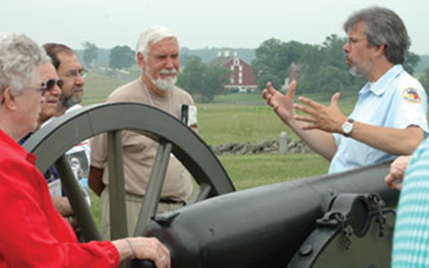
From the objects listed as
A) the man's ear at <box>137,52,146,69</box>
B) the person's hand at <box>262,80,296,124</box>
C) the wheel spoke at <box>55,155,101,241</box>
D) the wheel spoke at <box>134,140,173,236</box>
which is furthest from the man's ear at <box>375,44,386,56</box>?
the wheel spoke at <box>55,155,101,241</box>

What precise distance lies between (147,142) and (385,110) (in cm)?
127

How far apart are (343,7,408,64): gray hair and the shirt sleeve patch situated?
0.20m

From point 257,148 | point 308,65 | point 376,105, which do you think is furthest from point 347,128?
point 308,65

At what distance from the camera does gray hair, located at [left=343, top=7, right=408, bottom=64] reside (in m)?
3.59

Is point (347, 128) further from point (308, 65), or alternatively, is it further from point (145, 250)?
point (308, 65)

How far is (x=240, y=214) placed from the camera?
271 cm

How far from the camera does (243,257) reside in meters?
2.67

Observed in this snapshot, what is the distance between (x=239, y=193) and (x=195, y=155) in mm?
635

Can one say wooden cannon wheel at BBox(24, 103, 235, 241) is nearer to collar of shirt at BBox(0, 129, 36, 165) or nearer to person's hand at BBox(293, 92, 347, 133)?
person's hand at BBox(293, 92, 347, 133)

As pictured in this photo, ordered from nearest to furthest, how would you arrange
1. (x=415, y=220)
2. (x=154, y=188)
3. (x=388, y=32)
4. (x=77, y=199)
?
1. (x=415, y=220)
2. (x=77, y=199)
3. (x=154, y=188)
4. (x=388, y=32)

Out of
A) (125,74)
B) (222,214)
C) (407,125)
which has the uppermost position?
(407,125)

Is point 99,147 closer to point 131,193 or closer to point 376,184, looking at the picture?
point 131,193

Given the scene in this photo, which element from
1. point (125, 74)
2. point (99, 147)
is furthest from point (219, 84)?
point (99, 147)

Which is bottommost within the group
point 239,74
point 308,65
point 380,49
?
point 239,74
